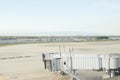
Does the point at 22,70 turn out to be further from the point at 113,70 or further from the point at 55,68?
the point at 113,70

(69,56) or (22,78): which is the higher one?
(69,56)

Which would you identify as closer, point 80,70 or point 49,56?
point 80,70

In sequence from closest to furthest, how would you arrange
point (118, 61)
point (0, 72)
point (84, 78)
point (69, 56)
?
point (84, 78)
point (118, 61)
point (69, 56)
point (0, 72)

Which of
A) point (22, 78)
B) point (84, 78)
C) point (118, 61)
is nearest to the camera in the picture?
point (84, 78)

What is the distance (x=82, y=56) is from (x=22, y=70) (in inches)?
401

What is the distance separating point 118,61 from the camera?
2498 centimetres

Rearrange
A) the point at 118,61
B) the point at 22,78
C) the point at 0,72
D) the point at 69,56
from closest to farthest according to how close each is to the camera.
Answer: the point at 118,61, the point at 69,56, the point at 22,78, the point at 0,72

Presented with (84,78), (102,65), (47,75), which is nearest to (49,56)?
(47,75)

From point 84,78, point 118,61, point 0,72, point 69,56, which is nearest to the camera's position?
point 84,78

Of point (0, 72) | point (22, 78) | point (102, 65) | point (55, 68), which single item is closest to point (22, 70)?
point (0, 72)

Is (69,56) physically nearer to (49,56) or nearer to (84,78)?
(49,56)

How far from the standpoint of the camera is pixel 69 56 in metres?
26.7

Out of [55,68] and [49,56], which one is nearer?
[55,68]

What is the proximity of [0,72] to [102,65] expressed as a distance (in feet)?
43.1
